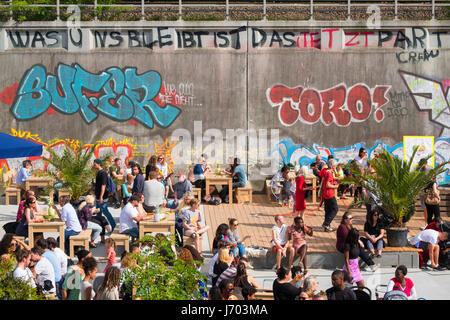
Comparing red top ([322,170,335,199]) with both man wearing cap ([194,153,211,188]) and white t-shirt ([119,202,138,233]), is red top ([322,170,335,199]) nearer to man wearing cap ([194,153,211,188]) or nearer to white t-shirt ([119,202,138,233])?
white t-shirt ([119,202,138,233])

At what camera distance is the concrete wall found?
840 inches

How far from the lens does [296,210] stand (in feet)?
53.1

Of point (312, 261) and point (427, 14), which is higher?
point (427, 14)

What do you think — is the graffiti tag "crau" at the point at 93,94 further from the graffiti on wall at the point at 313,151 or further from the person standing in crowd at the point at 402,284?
the person standing in crowd at the point at 402,284

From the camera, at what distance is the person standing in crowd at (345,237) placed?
1297cm

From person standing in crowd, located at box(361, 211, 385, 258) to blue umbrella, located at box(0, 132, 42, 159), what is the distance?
667 centimetres

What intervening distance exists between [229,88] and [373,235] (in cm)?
908

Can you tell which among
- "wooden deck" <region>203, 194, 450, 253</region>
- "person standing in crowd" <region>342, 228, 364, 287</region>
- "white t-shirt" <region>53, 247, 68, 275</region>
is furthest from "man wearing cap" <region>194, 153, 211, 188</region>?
"white t-shirt" <region>53, 247, 68, 275</region>

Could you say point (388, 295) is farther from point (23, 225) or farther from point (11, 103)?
point (11, 103)

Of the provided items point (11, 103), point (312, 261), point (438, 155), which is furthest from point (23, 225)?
point (438, 155)

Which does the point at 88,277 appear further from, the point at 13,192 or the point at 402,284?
the point at 13,192

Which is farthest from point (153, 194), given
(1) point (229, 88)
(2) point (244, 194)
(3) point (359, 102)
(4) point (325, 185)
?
(3) point (359, 102)

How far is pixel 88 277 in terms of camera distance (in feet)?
33.4

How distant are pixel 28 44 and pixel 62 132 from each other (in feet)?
9.78
